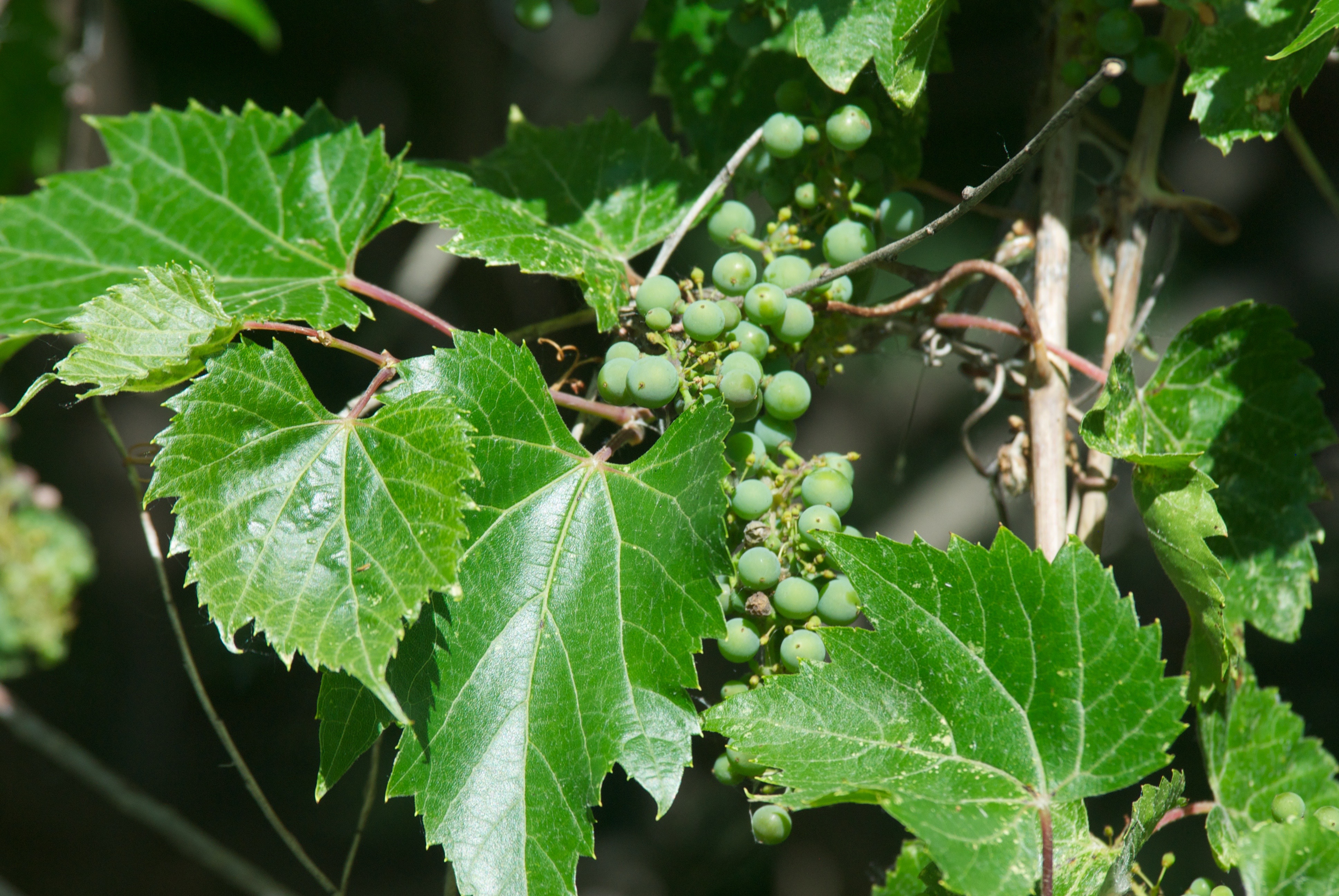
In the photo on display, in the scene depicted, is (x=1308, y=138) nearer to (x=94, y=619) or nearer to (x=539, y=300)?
(x=539, y=300)

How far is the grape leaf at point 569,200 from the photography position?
1.20 m

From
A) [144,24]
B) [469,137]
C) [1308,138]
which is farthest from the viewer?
[144,24]

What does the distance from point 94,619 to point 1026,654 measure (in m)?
3.66

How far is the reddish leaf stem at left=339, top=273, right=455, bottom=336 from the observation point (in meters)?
1.14

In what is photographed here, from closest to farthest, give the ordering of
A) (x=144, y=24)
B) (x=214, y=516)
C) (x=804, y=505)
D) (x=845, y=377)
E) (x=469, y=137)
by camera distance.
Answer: (x=214, y=516), (x=804, y=505), (x=469, y=137), (x=845, y=377), (x=144, y=24)

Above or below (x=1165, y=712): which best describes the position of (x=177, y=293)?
above

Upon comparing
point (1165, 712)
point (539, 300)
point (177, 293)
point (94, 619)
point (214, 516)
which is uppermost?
point (177, 293)

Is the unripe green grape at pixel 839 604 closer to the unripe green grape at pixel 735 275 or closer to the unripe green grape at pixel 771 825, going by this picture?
the unripe green grape at pixel 771 825

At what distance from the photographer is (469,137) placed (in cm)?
281

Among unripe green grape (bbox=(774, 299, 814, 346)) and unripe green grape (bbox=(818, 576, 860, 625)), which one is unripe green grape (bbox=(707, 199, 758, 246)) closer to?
unripe green grape (bbox=(774, 299, 814, 346))

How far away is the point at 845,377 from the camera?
→ 3.49m

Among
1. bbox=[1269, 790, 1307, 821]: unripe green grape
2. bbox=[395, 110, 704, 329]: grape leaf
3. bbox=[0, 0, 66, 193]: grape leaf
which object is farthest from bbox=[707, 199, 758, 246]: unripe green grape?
bbox=[0, 0, 66, 193]: grape leaf

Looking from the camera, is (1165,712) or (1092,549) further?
(1092,549)

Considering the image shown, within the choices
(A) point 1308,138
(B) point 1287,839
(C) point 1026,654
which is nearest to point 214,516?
(C) point 1026,654
